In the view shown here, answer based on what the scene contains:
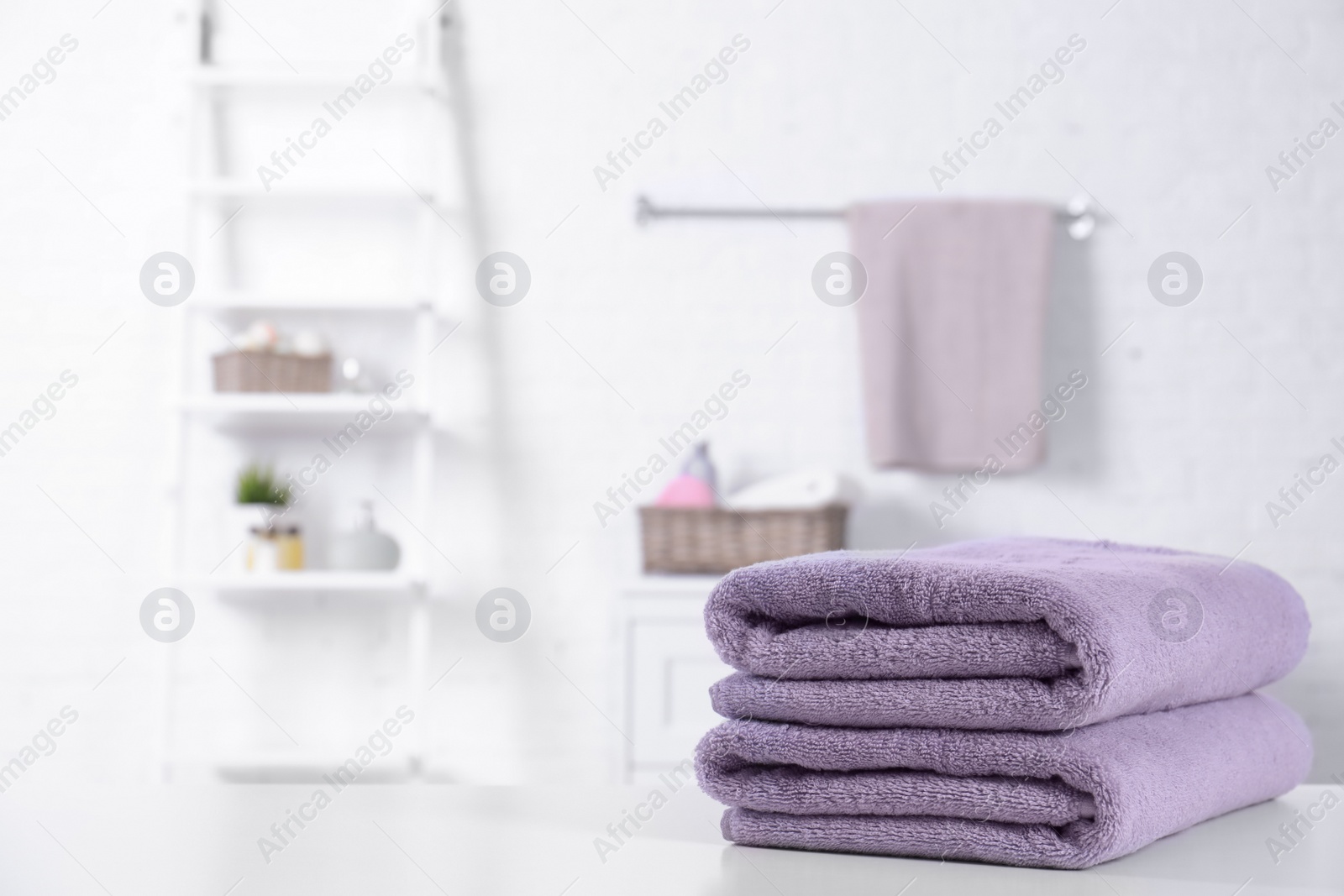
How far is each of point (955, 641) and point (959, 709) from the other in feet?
0.09

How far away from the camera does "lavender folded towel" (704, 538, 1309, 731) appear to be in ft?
1.50

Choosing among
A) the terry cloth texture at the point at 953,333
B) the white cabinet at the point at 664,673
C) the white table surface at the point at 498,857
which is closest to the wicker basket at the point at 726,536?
the white cabinet at the point at 664,673

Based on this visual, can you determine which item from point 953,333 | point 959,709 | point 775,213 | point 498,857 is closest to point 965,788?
point 959,709

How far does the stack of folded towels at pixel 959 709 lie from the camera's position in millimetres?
457

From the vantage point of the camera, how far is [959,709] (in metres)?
0.47

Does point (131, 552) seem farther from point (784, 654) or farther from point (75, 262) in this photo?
point (784, 654)

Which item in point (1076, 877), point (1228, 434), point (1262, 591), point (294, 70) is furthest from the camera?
point (1228, 434)

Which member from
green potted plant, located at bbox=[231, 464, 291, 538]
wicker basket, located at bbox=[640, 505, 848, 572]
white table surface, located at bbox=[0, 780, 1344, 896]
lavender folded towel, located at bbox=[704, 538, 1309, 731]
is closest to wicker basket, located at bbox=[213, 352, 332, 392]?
green potted plant, located at bbox=[231, 464, 291, 538]

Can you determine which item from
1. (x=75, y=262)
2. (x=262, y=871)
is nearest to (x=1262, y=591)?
(x=262, y=871)

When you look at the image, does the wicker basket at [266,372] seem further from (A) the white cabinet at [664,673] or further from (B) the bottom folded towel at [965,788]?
(B) the bottom folded towel at [965,788]

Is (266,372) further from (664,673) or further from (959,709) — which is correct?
(959,709)

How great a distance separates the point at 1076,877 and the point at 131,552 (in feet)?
6.54

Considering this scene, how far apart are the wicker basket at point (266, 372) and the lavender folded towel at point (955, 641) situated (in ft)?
5.19

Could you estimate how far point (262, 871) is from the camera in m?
0.45
